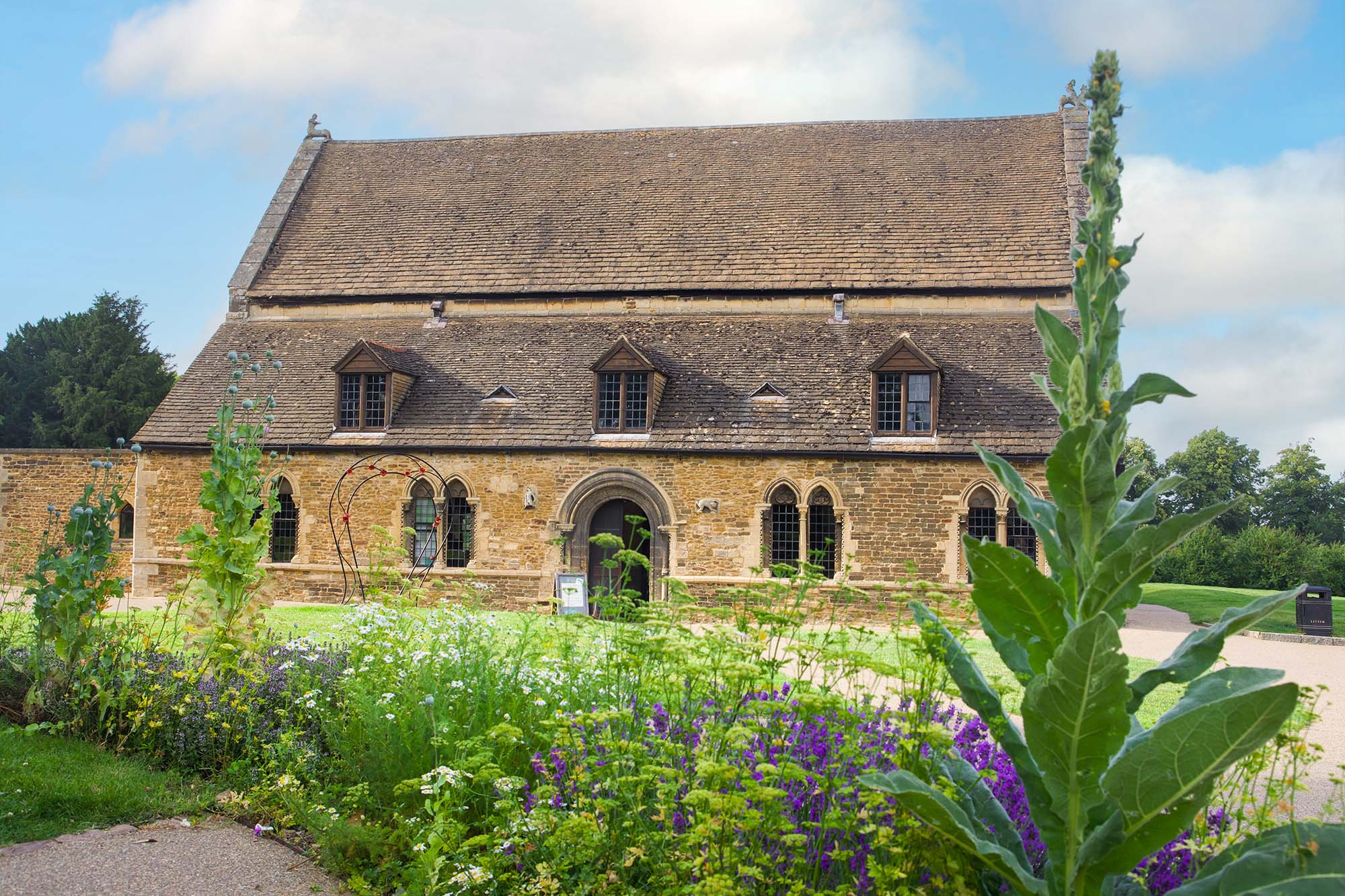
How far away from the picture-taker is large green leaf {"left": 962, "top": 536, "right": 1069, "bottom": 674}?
10.9 ft

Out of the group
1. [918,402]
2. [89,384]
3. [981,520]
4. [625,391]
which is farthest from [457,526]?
[89,384]

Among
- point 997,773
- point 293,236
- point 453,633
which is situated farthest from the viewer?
point 293,236

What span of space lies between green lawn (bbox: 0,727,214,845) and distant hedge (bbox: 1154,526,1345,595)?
34.5 m

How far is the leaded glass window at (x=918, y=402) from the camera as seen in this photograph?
18.4 m

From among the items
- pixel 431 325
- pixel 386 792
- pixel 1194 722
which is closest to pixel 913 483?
pixel 431 325

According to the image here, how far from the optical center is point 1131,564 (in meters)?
3.14

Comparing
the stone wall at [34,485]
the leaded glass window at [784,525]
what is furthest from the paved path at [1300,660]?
the stone wall at [34,485]

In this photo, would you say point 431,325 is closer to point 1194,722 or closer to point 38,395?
point 1194,722

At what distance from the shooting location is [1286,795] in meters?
6.68

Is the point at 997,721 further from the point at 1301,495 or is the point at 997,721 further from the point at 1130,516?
the point at 1301,495

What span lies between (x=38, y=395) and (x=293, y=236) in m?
25.5

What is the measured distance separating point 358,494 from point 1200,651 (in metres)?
18.2

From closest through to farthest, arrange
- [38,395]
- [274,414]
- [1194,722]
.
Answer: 1. [1194,722]
2. [274,414]
3. [38,395]

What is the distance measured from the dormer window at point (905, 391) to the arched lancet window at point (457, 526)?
8.13 m
